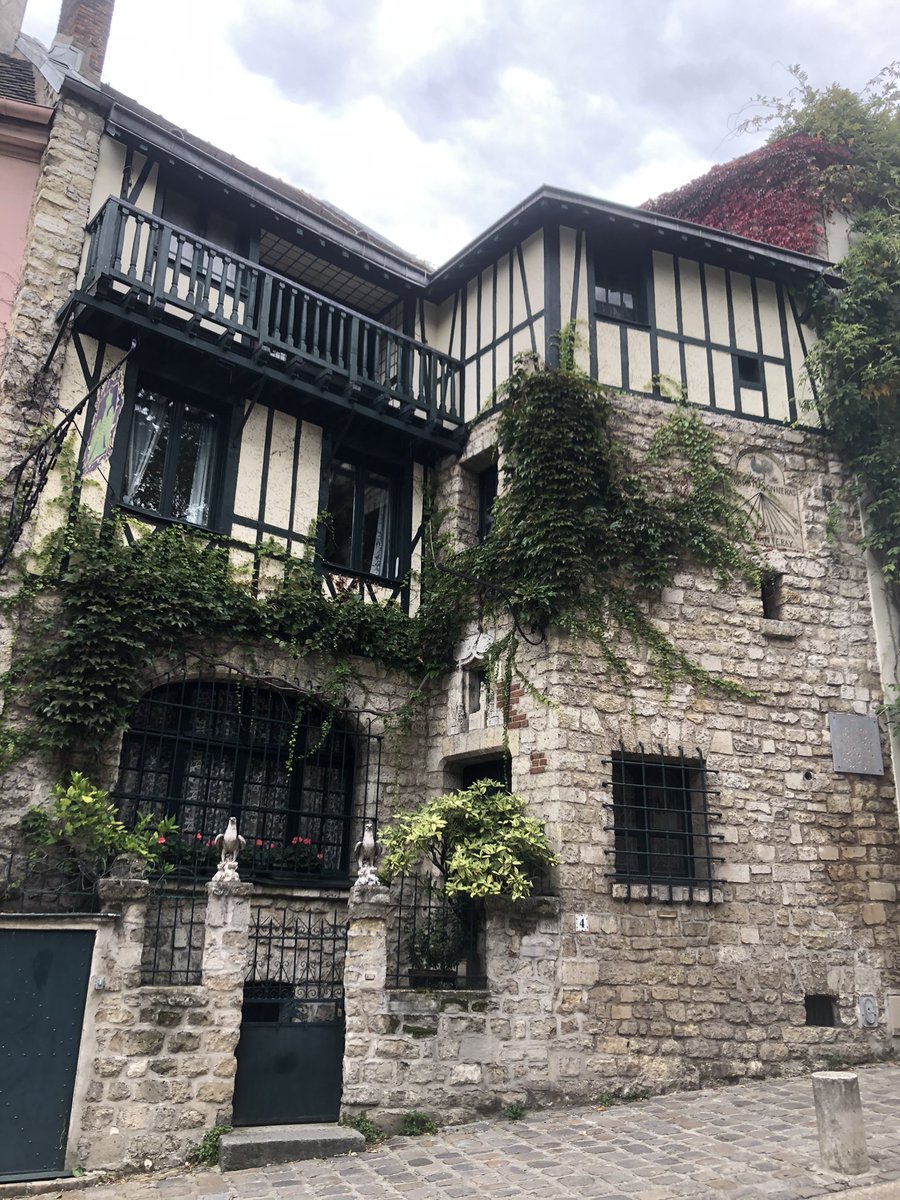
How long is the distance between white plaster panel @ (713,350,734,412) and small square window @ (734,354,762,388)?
119 millimetres

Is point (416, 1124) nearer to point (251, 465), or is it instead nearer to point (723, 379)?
point (251, 465)

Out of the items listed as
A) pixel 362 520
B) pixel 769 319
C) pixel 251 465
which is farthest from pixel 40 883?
pixel 769 319

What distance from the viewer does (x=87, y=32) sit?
384 inches

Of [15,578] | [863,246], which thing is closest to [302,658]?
[15,578]

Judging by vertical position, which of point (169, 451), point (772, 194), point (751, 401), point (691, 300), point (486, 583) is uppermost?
point (772, 194)

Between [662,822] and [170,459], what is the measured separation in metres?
5.36

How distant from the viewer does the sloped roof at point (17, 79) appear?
8945 millimetres

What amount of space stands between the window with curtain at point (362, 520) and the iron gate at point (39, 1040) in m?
4.74

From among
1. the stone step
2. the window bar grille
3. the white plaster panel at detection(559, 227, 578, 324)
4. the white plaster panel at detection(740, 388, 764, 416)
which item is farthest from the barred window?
the white plaster panel at detection(559, 227, 578, 324)

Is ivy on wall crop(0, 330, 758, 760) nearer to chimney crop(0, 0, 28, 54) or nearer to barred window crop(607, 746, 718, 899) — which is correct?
barred window crop(607, 746, 718, 899)

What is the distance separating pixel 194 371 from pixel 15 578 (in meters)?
2.58

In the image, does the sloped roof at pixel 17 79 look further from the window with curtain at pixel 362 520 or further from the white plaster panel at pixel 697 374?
the white plaster panel at pixel 697 374

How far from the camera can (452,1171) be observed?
540 cm

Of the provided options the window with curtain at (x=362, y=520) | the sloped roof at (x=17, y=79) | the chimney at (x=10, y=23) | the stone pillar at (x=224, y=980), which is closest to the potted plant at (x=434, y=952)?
the stone pillar at (x=224, y=980)
